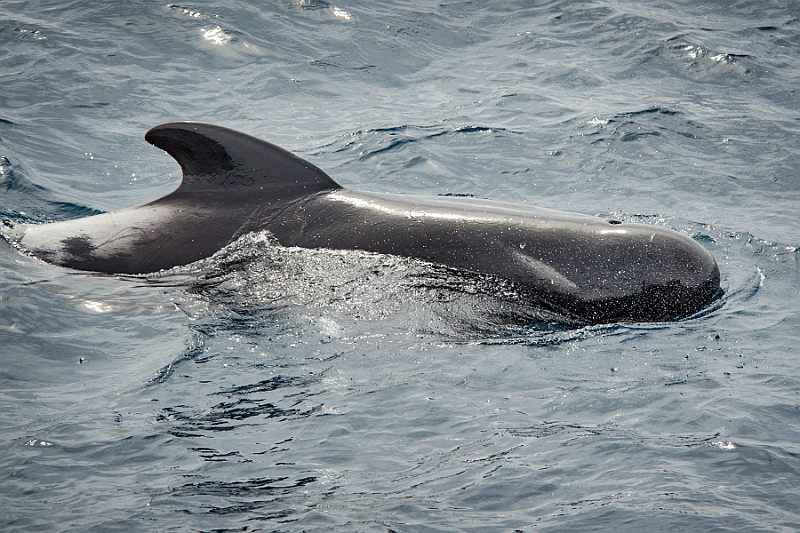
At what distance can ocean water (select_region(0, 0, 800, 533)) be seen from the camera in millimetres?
4867

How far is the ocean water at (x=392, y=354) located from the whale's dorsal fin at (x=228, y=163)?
28.2 inches

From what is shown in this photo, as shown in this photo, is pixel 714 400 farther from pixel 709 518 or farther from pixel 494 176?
pixel 494 176

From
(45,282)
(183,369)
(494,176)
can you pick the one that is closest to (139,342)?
(183,369)

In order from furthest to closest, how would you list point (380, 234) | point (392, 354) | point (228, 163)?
point (228, 163)
point (380, 234)
point (392, 354)

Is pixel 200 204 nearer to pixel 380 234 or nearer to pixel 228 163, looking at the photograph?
pixel 228 163

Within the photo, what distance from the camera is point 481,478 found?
5094mm

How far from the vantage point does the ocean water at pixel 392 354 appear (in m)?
4.87

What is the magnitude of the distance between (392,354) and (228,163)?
9.32 feet

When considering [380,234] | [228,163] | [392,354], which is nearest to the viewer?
[392,354]

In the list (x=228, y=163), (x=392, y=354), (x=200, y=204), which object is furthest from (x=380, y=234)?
(x=200, y=204)

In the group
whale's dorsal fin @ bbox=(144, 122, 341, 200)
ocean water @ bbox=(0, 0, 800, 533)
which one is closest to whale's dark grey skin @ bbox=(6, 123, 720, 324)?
whale's dorsal fin @ bbox=(144, 122, 341, 200)

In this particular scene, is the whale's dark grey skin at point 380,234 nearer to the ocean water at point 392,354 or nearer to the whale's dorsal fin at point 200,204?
the whale's dorsal fin at point 200,204

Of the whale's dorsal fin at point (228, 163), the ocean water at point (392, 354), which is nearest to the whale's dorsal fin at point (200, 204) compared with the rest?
the whale's dorsal fin at point (228, 163)

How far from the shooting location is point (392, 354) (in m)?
6.72
